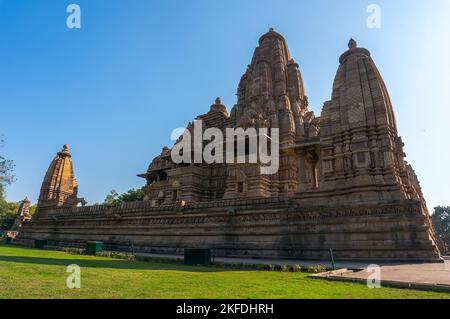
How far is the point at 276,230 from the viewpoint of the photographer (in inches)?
741

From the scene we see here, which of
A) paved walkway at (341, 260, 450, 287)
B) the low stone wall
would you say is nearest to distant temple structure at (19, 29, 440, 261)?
the low stone wall

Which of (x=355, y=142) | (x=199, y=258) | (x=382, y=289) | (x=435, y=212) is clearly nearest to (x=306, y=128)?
(x=355, y=142)

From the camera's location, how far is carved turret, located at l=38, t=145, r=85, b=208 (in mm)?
42406

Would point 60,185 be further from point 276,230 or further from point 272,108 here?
point 276,230

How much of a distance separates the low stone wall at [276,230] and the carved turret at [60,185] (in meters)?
16.7

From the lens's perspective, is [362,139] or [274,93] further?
Answer: [274,93]

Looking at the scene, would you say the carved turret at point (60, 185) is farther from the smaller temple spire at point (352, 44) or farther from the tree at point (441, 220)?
the tree at point (441, 220)

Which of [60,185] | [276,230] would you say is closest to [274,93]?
[276,230]

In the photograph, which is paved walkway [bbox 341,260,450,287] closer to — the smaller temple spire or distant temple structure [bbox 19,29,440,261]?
distant temple structure [bbox 19,29,440,261]

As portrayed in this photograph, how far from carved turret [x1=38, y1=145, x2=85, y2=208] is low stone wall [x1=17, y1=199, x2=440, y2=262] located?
54.9 ft

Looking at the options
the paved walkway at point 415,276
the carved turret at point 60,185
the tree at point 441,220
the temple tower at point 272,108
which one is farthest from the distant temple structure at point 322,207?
the tree at point 441,220

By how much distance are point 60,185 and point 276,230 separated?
37.8m

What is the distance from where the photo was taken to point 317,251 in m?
16.8

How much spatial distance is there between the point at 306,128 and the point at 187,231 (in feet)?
70.4
